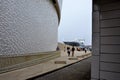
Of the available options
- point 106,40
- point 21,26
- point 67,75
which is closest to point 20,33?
point 21,26

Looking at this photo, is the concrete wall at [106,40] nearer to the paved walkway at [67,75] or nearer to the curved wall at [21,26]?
the paved walkway at [67,75]

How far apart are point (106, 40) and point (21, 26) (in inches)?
248

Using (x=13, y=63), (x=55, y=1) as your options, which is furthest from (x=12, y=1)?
(x=55, y=1)

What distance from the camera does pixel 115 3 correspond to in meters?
3.58

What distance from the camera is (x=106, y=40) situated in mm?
3699

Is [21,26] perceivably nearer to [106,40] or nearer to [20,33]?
[20,33]

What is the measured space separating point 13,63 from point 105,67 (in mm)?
5390

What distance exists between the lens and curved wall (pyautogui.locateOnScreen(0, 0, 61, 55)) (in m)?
Answer: 7.54

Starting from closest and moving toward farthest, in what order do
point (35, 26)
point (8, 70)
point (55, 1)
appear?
point (8, 70) → point (35, 26) → point (55, 1)

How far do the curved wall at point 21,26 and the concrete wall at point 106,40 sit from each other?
502cm

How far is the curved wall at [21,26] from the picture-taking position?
754 cm

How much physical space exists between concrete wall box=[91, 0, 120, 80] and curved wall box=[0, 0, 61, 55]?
502 cm

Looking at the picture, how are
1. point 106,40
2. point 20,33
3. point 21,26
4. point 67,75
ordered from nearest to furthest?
point 106,40 → point 67,75 → point 20,33 → point 21,26

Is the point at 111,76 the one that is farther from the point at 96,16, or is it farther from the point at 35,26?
the point at 35,26
